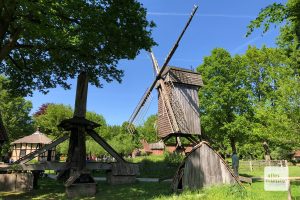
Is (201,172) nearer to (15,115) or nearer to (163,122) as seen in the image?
(163,122)

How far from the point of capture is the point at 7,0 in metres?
11.3

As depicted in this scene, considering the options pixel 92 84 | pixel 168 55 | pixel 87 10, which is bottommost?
pixel 92 84

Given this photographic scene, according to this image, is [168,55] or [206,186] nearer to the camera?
[206,186]

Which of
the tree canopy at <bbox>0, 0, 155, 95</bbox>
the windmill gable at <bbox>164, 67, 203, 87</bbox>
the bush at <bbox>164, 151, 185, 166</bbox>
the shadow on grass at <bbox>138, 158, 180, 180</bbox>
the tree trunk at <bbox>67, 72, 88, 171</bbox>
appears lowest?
the shadow on grass at <bbox>138, 158, 180, 180</bbox>

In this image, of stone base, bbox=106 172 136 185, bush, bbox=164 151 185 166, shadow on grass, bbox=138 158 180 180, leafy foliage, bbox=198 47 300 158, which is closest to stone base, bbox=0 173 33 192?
stone base, bbox=106 172 136 185

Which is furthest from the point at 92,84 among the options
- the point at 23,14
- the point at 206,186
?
the point at 206,186

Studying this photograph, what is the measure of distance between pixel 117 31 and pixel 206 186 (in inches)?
331

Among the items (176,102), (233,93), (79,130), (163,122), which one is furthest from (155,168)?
(233,93)

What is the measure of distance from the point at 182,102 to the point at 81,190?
13.0 meters

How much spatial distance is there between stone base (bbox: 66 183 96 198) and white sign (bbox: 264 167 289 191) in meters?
9.20

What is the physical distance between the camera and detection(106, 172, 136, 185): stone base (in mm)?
19516

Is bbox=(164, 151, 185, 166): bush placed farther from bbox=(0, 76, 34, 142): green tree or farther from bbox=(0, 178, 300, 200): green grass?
bbox=(0, 76, 34, 142): green tree

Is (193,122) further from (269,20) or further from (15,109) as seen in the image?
(15,109)

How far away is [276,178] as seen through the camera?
925 centimetres
